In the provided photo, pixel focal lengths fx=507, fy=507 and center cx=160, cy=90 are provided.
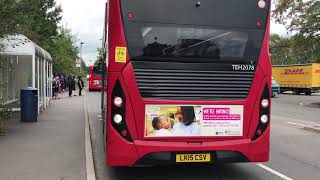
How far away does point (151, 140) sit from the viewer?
24.9ft

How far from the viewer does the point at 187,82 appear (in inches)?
302

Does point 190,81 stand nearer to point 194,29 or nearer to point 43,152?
point 194,29

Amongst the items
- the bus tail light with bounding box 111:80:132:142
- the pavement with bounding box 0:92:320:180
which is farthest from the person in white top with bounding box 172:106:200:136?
the pavement with bounding box 0:92:320:180

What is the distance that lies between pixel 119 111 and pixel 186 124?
1.03 meters

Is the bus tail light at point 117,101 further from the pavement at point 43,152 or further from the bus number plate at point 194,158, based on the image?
the pavement at point 43,152

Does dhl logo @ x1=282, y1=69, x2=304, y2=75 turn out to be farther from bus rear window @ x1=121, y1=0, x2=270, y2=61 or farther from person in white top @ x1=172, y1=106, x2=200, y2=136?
person in white top @ x1=172, y1=106, x2=200, y2=136

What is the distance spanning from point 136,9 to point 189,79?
131 cm

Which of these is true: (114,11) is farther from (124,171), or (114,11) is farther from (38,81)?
(38,81)

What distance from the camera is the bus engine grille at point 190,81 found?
24.8ft

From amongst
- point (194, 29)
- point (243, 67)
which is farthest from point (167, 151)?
point (194, 29)

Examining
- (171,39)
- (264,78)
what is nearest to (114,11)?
(171,39)

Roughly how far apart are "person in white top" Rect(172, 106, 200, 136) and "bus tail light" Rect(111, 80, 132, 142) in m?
0.74

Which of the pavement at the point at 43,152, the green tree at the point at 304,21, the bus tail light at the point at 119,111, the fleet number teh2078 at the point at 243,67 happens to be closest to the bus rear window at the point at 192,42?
the fleet number teh2078 at the point at 243,67

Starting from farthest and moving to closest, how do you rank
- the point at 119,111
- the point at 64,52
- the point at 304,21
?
the point at 64,52 → the point at 304,21 → the point at 119,111
